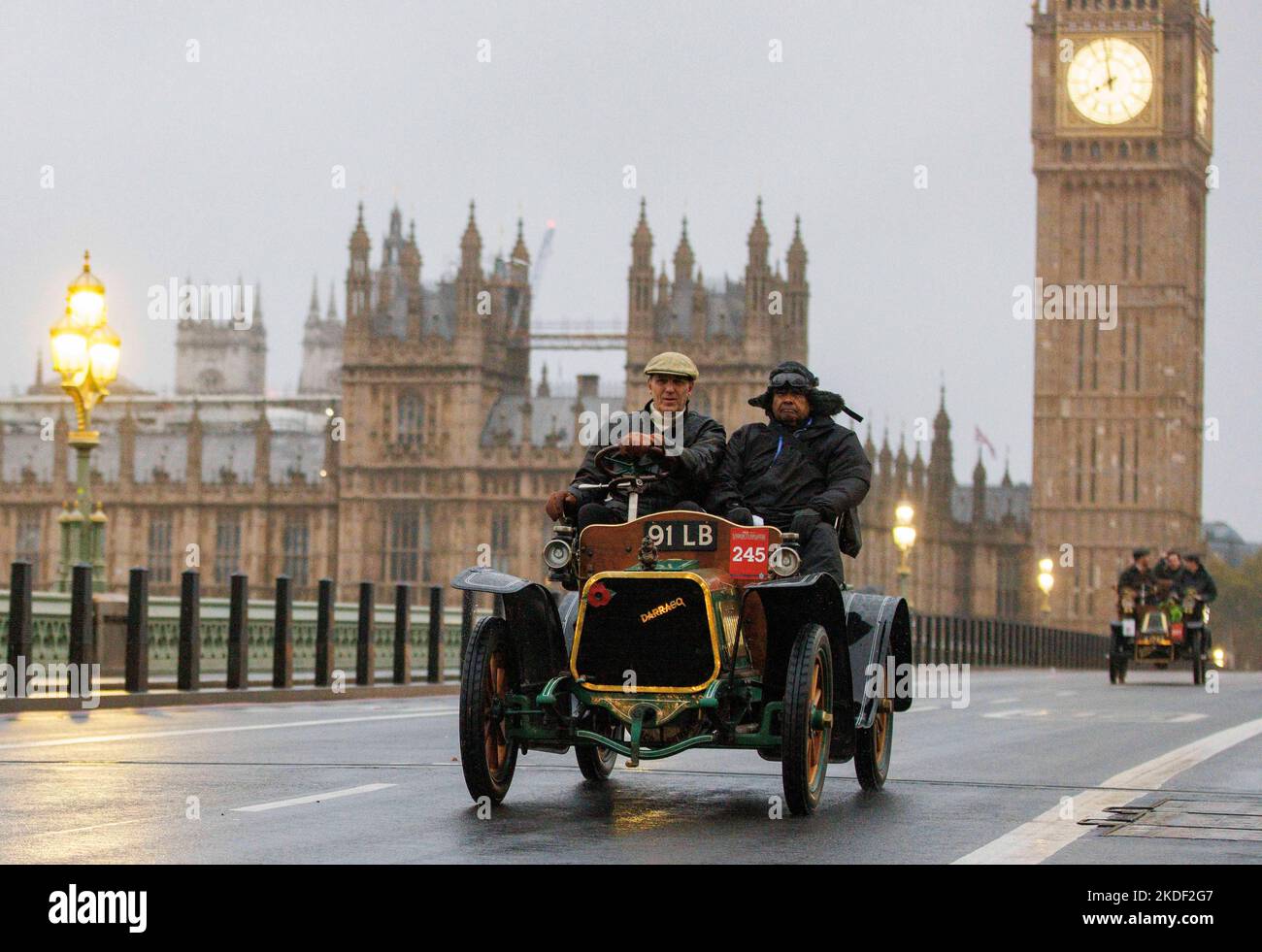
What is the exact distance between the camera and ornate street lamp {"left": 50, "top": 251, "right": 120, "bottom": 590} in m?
21.7

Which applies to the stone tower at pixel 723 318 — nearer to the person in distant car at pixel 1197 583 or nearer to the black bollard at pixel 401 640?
the person in distant car at pixel 1197 583

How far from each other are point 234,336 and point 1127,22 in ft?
276

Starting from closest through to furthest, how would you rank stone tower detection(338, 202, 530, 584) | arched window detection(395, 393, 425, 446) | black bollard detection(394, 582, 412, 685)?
black bollard detection(394, 582, 412, 685)
stone tower detection(338, 202, 530, 584)
arched window detection(395, 393, 425, 446)

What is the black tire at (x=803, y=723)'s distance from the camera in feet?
27.1

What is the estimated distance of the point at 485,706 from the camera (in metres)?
8.39

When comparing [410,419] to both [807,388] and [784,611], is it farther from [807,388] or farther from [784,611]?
[784,611]

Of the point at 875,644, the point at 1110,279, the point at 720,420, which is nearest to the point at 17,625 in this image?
the point at 875,644

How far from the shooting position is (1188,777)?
10805 millimetres

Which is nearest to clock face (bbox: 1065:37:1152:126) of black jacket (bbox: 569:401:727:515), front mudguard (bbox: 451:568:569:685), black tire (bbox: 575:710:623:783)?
black tire (bbox: 575:710:623:783)

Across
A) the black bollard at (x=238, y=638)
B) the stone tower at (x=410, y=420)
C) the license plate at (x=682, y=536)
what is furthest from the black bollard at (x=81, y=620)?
the stone tower at (x=410, y=420)

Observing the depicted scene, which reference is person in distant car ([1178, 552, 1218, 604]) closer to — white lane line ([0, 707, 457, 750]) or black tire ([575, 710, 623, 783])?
white lane line ([0, 707, 457, 750])

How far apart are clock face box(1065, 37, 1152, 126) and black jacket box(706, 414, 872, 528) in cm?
9121
